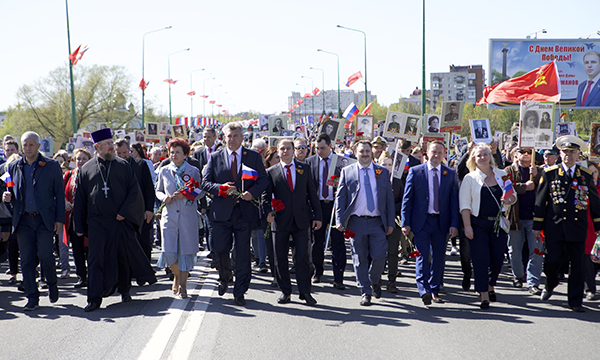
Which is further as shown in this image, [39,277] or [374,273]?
[39,277]

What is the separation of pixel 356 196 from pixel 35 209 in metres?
3.97

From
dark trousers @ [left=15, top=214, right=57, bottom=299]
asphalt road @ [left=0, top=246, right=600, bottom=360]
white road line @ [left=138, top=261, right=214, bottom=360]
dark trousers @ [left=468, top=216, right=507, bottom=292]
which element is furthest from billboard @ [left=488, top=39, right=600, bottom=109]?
dark trousers @ [left=15, top=214, right=57, bottom=299]

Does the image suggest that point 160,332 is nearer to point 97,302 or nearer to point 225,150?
point 97,302

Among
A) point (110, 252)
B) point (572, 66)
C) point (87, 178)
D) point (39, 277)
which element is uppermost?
point (572, 66)

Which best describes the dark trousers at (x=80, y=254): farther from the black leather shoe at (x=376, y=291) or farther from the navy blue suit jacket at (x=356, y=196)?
the black leather shoe at (x=376, y=291)

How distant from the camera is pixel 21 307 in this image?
23.9ft

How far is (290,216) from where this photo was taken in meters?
7.41

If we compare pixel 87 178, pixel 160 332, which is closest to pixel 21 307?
pixel 87 178

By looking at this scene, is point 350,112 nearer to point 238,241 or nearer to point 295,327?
point 238,241

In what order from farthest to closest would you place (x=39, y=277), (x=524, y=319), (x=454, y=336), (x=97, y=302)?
(x=39, y=277)
(x=97, y=302)
(x=524, y=319)
(x=454, y=336)

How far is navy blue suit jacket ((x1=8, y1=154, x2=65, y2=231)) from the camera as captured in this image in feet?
23.6

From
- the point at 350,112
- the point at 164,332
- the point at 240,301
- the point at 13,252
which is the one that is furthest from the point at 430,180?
the point at 350,112

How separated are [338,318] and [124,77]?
195ft

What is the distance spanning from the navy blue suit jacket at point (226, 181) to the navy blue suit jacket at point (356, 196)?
1.02 meters
